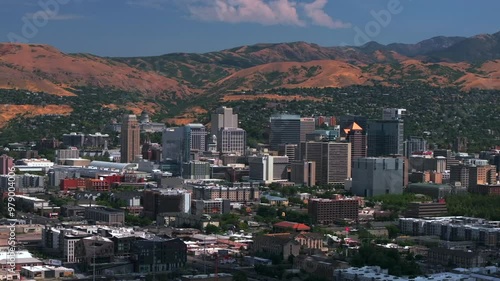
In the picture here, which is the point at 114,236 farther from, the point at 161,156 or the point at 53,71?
the point at 53,71

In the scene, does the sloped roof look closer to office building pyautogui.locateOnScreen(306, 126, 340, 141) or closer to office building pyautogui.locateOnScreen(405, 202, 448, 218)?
office building pyautogui.locateOnScreen(405, 202, 448, 218)

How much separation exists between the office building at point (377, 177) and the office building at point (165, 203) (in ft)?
39.3

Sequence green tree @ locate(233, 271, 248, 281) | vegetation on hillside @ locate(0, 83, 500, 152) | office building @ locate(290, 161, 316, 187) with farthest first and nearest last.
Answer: vegetation on hillside @ locate(0, 83, 500, 152), office building @ locate(290, 161, 316, 187), green tree @ locate(233, 271, 248, 281)

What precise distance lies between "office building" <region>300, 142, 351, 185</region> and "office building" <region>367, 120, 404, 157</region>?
494 cm

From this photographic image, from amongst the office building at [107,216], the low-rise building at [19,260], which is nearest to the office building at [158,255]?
the low-rise building at [19,260]

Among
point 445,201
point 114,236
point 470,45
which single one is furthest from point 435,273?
point 470,45

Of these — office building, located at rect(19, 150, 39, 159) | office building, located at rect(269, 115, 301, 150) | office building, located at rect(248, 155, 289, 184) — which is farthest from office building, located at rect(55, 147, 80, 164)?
office building, located at rect(269, 115, 301, 150)

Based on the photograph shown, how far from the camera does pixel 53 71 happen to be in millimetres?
107062

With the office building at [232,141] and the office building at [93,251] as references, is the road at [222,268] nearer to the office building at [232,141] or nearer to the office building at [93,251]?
the office building at [93,251]

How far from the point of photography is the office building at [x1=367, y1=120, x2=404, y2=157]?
230 feet

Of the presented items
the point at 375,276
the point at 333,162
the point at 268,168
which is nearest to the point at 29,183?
the point at 268,168

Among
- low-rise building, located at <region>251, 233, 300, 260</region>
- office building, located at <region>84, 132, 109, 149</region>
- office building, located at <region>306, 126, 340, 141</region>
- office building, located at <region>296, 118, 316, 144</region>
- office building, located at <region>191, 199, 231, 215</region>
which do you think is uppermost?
office building, located at <region>296, 118, 316, 144</region>

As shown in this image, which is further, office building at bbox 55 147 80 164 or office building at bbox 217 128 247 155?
office building at bbox 217 128 247 155

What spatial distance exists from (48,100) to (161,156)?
23.4 m
